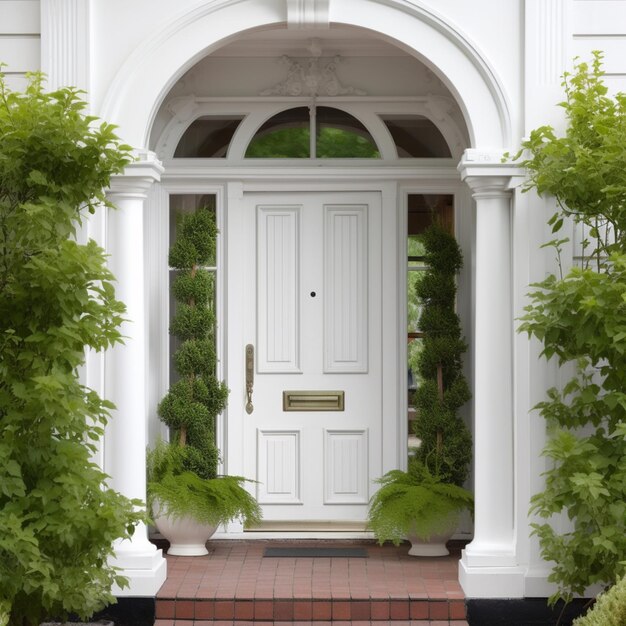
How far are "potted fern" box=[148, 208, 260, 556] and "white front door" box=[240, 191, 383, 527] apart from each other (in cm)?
29

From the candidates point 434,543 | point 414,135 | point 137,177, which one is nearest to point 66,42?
point 137,177

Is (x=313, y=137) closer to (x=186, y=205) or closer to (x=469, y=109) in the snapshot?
(x=186, y=205)

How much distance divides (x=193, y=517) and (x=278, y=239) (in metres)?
1.91

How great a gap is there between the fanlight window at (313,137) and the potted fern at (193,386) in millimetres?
626

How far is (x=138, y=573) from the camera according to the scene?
20.0 feet

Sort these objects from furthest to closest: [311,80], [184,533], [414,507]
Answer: [311,80] < [184,533] < [414,507]

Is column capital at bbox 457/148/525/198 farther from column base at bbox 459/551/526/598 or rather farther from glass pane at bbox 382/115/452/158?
column base at bbox 459/551/526/598

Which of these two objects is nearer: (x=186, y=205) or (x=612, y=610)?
(x=612, y=610)

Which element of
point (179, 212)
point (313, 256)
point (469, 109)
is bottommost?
point (313, 256)

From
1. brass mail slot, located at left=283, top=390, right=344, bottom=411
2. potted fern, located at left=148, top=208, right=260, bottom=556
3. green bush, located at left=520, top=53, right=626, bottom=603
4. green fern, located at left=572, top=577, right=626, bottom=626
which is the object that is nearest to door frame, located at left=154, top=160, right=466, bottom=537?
potted fern, located at left=148, top=208, right=260, bottom=556

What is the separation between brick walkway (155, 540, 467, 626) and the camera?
19.8 feet

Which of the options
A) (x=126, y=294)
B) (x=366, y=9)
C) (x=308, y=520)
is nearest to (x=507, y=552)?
(x=308, y=520)

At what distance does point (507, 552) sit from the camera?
20.2 ft

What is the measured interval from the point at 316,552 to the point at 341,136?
2.69 m
